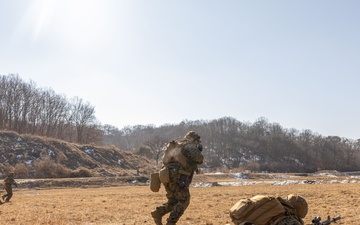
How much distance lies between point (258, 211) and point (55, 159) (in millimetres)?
57481

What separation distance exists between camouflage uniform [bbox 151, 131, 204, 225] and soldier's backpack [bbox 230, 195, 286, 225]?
3.63 metres

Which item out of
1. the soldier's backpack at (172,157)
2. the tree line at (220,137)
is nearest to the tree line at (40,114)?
the tree line at (220,137)

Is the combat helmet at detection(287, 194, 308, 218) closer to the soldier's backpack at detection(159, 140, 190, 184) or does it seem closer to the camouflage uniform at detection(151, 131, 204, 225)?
the camouflage uniform at detection(151, 131, 204, 225)

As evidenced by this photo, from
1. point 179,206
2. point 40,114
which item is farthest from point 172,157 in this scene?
point 40,114

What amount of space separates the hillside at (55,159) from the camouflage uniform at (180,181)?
43848 mm

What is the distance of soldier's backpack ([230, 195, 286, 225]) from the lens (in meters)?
5.28

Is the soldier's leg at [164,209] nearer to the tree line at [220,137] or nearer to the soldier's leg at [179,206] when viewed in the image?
the soldier's leg at [179,206]

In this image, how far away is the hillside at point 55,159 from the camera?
5053 centimetres

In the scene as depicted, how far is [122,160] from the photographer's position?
7069cm

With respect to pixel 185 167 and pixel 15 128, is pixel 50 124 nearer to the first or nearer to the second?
pixel 15 128

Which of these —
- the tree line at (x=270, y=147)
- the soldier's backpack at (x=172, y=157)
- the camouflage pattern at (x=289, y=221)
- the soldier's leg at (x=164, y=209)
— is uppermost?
the tree line at (x=270, y=147)

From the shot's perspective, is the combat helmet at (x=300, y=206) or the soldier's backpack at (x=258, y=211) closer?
the soldier's backpack at (x=258, y=211)

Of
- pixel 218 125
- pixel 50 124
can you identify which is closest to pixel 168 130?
pixel 218 125

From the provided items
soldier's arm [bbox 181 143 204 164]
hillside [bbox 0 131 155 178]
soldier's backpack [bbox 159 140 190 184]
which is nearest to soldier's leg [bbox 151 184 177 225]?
soldier's backpack [bbox 159 140 190 184]
